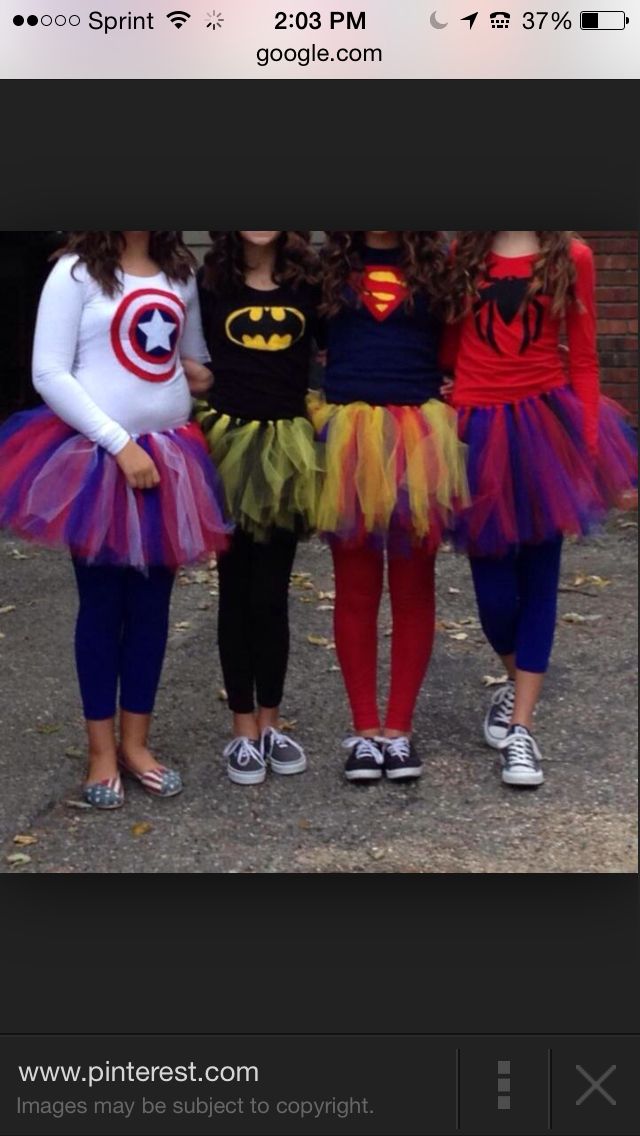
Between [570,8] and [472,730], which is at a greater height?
[570,8]

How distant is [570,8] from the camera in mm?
1594

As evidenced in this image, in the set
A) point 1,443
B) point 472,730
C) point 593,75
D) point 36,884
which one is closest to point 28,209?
point 593,75

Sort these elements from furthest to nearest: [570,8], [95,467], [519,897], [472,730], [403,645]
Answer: [472,730], [403,645], [95,467], [519,897], [570,8]

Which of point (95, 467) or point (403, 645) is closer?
point (95, 467)

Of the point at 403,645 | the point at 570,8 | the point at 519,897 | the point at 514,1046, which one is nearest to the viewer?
the point at 514,1046

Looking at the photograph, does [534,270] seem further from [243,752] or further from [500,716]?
[243,752]

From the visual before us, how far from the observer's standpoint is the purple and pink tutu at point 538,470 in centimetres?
282

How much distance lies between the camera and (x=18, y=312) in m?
4.48

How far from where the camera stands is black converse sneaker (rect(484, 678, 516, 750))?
11.0 feet

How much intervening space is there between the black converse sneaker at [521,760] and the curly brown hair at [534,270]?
100 cm

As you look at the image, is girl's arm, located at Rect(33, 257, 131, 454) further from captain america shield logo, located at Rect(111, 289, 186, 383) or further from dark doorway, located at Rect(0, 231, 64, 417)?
dark doorway, located at Rect(0, 231, 64, 417)

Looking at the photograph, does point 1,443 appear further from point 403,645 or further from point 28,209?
point 28,209

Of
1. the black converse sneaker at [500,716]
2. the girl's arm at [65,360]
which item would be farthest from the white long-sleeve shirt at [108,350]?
the black converse sneaker at [500,716]

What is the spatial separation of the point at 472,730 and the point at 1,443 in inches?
56.8
